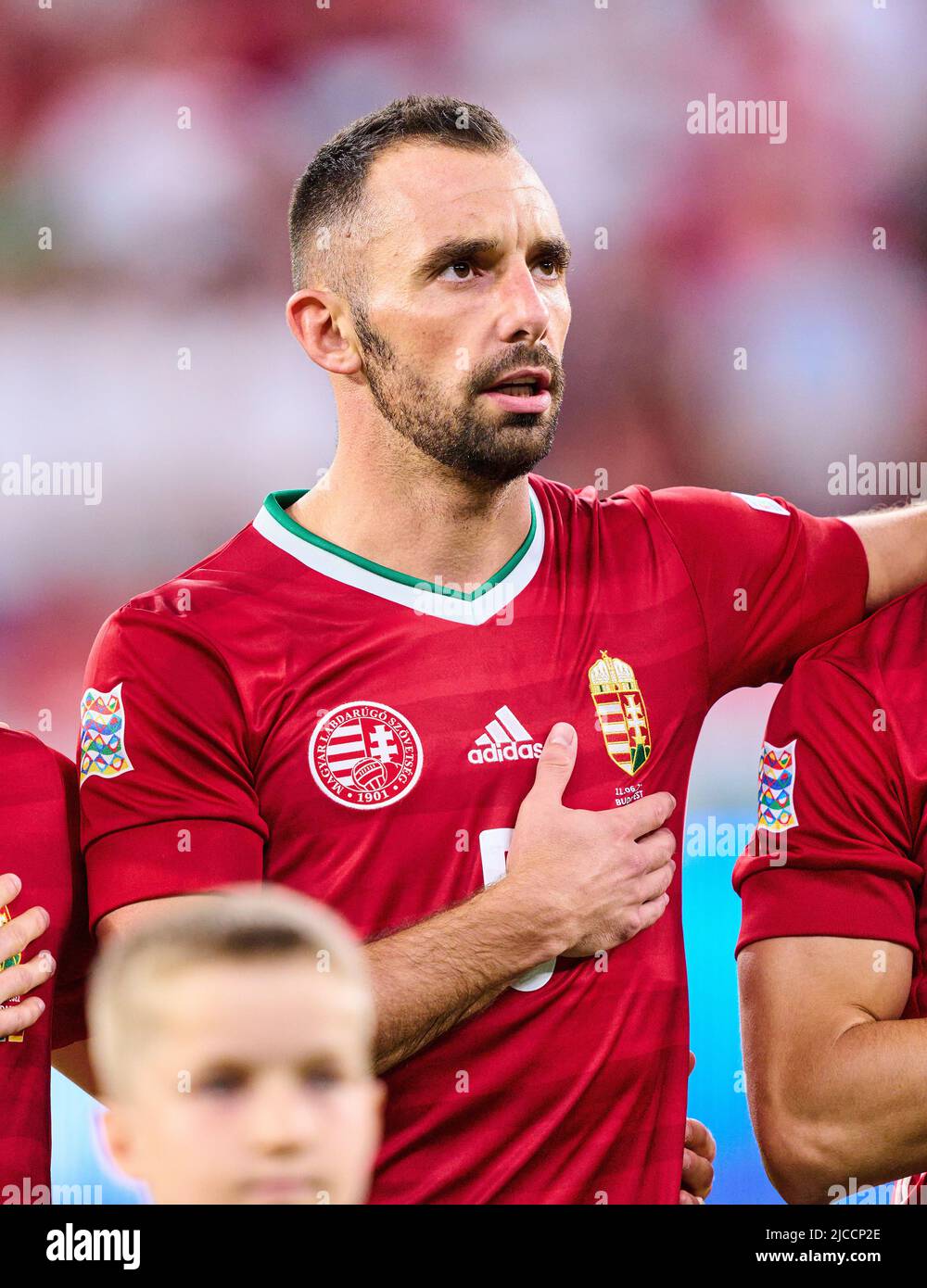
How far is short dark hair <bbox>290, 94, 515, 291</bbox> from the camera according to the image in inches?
76.0

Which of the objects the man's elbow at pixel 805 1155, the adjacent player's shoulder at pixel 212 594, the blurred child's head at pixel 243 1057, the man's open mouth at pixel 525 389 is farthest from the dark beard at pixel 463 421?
the man's elbow at pixel 805 1155

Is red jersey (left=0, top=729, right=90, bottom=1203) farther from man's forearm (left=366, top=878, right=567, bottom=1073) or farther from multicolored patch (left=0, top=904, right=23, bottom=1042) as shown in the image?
man's forearm (left=366, top=878, right=567, bottom=1073)

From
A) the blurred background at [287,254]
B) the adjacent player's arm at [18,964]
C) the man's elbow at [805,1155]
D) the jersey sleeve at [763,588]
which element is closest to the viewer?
the adjacent player's arm at [18,964]

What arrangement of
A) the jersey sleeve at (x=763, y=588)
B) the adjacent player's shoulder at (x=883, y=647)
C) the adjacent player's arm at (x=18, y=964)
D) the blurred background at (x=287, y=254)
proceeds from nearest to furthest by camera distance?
the adjacent player's arm at (x=18, y=964), the adjacent player's shoulder at (x=883, y=647), the jersey sleeve at (x=763, y=588), the blurred background at (x=287, y=254)

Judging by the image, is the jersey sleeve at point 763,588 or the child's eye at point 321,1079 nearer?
the child's eye at point 321,1079

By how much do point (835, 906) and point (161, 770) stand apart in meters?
0.81

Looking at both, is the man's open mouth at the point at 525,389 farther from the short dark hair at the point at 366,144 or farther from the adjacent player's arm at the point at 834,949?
the adjacent player's arm at the point at 834,949

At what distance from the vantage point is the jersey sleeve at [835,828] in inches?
72.1

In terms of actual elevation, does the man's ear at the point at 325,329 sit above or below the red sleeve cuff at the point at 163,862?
above

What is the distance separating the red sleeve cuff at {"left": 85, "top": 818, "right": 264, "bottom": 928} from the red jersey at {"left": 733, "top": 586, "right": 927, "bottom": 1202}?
25.3 inches

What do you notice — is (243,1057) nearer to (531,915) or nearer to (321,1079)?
(321,1079)

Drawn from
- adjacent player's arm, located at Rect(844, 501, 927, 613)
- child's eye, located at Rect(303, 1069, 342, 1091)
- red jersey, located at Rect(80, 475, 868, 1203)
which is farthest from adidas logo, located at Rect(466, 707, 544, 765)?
adjacent player's arm, located at Rect(844, 501, 927, 613)

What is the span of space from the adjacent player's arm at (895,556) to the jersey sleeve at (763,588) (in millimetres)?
15
